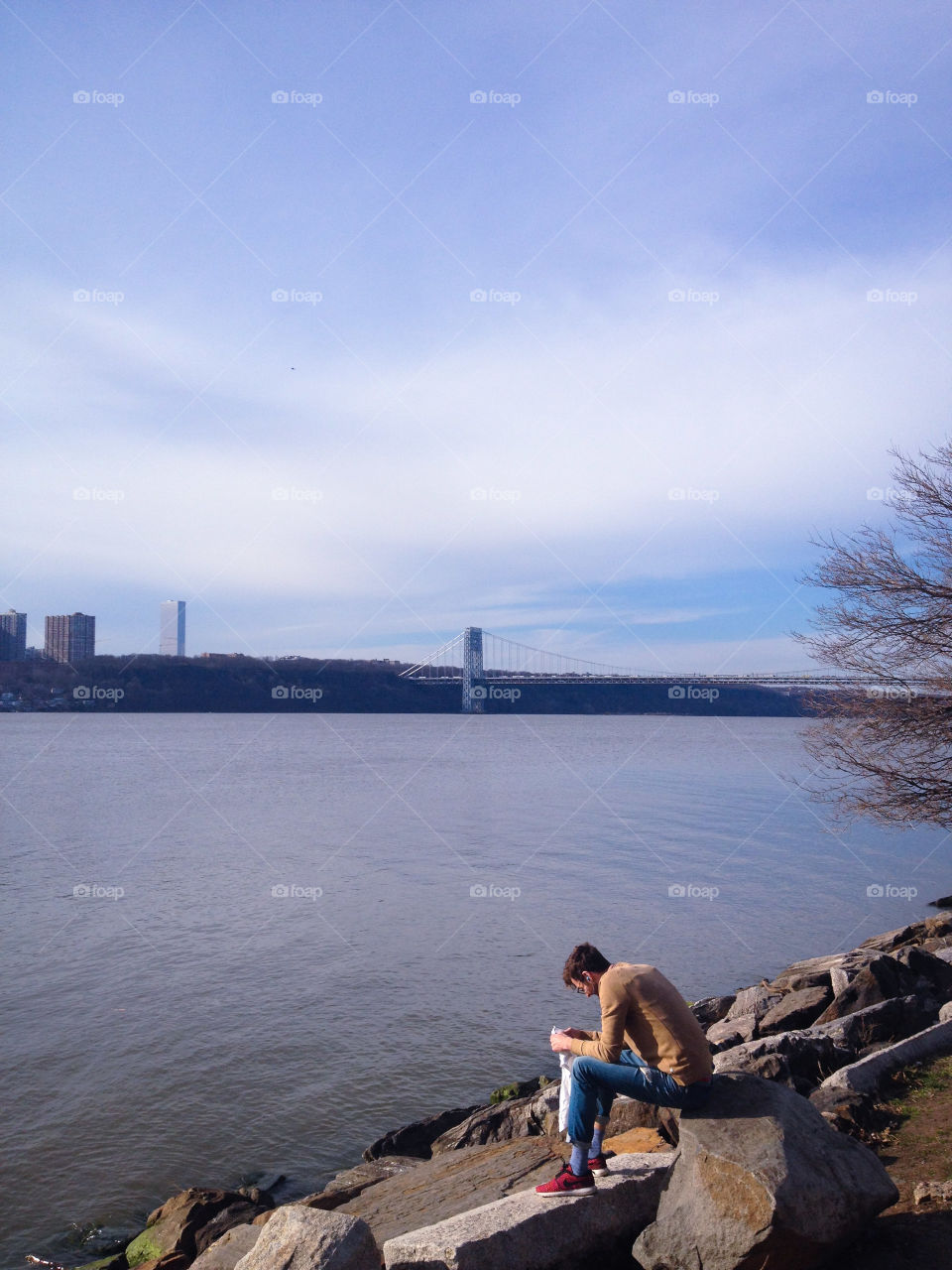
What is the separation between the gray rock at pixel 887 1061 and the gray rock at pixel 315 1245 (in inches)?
135

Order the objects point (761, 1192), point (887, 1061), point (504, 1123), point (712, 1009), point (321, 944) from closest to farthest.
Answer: point (761, 1192) < point (887, 1061) < point (504, 1123) < point (712, 1009) < point (321, 944)

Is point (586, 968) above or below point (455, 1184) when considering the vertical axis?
above

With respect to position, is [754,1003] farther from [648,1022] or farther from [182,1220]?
[648,1022]

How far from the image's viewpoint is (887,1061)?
684 cm

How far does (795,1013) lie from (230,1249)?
5.92m

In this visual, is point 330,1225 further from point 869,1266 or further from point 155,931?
point 155,931

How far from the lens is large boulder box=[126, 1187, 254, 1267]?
7.25m

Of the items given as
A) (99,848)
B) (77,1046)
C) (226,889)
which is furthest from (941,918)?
(99,848)

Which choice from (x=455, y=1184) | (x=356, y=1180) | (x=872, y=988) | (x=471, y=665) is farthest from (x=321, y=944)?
(x=471, y=665)

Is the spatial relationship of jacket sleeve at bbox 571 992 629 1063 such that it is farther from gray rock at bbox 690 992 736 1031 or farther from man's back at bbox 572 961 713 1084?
gray rock at bbox 690 992 736 1031

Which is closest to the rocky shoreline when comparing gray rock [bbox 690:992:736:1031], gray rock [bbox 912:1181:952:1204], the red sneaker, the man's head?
the red sneaker

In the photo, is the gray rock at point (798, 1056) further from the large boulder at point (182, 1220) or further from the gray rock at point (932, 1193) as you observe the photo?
the large boulder at point (182, 1220)

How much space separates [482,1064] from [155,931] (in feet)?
28.1

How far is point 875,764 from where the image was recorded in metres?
13.7
